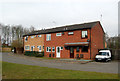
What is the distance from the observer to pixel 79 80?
20.3 ft

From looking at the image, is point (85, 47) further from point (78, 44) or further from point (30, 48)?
point (30, 48)

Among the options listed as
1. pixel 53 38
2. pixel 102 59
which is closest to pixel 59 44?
pixel 53 38

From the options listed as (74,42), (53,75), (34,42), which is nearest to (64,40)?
(74,42)

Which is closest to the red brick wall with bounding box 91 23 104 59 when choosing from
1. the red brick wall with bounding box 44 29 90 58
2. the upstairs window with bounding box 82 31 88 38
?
the upstairs window with bounding box 82 31 88 38

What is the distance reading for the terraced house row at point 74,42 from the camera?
70.7ft

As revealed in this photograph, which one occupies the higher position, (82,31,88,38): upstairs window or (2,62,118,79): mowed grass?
(82,31,88,38): upstairs window

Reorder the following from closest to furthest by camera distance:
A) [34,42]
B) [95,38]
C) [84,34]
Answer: [84,34] → [95,38] → [34,42]

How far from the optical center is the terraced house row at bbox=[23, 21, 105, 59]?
21.5 m

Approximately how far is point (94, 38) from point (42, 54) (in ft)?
40.2

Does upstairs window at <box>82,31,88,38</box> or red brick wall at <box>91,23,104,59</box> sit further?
upstairs window at <box>82,31,88,38</box>

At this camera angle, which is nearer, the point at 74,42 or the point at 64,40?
the point at 74,42

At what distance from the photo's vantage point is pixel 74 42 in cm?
2330

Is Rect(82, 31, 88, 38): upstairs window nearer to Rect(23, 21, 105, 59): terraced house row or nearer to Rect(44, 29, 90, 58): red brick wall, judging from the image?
Rect(23, 21, 105, 59): terraced house row

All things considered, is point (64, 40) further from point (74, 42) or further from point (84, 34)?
point (84, 34)
